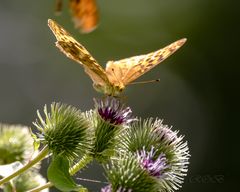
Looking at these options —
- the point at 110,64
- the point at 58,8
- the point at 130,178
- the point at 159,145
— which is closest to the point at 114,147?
the point at 159,145

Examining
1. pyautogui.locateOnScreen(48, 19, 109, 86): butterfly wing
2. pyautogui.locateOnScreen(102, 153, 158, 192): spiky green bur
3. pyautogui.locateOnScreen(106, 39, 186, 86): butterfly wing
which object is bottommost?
pyautogui.locateOnScreen(102, 153, 158, 192): spiky green bur

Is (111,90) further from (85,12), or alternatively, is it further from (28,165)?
(28,165)

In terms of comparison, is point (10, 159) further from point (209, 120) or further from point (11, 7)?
point (11, 7)

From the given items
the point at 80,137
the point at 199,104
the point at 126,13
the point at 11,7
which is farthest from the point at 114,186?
the point at 11,7

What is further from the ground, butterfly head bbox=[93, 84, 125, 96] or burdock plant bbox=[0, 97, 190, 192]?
butterfly head bbox=[93, 84, 125, 96]

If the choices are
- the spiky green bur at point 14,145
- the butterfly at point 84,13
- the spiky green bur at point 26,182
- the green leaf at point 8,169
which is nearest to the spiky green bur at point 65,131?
the green leaf at point 8,169

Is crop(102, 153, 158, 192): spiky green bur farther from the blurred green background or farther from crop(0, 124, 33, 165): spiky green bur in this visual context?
the blurred green background

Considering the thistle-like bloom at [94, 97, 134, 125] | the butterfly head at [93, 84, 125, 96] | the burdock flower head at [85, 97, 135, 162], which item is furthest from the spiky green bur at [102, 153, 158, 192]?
the butterfly head at [93, 84, 125, 96]

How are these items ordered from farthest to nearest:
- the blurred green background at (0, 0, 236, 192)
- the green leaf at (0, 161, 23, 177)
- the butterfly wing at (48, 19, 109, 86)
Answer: the blurred green background at (0, 0, 236, 192), the butterfly wing at (48, 19, 109, 86), the green leaf at (0, 161, 23, 177)
